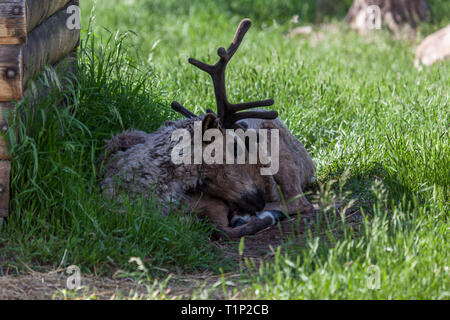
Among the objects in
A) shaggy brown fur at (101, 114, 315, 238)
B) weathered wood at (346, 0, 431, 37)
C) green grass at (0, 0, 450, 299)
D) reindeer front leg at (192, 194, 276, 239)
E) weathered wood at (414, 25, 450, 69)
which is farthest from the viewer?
weathered wood at (346, 0, 431, 37)

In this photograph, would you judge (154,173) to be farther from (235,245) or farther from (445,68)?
(445,68)

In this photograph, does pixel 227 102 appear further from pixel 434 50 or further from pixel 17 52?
pixel 434 50

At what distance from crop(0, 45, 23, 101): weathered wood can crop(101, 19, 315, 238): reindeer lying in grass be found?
1.02 m

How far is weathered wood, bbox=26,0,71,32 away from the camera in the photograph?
4.76 meters

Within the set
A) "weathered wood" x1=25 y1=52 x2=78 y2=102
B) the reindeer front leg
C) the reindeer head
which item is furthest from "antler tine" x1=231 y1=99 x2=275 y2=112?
"weathered wood" x1=25 y1=52 x2=78 y2=102

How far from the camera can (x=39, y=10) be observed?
5.02m

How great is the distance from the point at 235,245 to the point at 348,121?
278 cm

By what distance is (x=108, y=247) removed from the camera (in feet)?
14.9

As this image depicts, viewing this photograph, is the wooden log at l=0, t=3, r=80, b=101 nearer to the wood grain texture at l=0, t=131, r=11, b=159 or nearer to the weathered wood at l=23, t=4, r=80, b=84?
the weathered wood at l=23, t=4, r=80, b=84

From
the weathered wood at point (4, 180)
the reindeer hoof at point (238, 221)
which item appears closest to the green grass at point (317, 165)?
the weathered wood at point (4, 180)

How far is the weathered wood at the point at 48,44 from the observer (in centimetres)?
480

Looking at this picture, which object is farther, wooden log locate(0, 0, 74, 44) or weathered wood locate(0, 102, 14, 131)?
weathered wood locate(0, 102, 14, 131)
